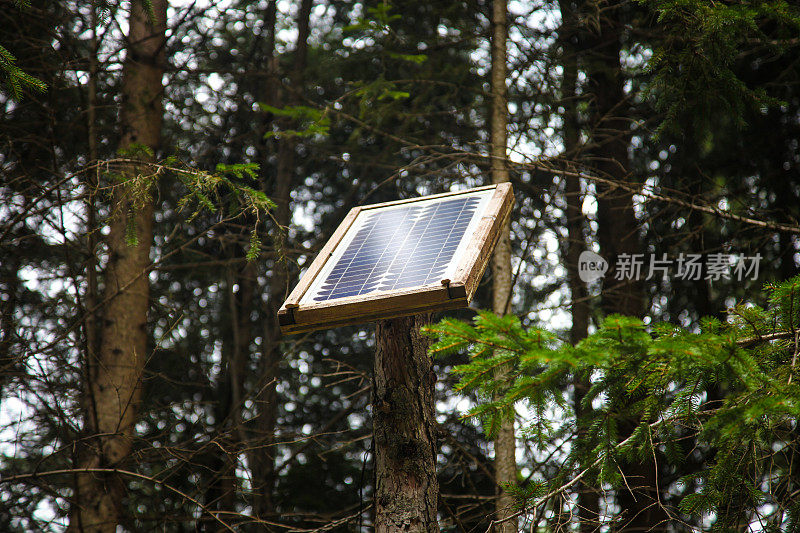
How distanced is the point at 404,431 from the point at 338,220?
20.8 feet

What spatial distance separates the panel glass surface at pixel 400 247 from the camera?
2920 mm

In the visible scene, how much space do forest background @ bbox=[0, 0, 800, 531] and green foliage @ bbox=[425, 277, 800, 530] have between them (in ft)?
0.07

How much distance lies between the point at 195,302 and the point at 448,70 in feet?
14.8

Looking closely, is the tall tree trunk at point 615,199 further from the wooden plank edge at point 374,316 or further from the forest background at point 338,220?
the wooden plank edge at point 374,316

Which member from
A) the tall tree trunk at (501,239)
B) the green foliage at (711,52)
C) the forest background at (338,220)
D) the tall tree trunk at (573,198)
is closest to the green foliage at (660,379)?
the forest background at (338,220)

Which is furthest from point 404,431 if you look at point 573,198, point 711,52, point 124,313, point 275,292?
point 573,198

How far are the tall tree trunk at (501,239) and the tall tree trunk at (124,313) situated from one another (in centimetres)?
302

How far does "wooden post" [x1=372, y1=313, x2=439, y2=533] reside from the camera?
3.18 meters

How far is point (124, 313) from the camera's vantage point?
6.18m

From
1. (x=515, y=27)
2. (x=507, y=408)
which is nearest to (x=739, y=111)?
(x=515, y=27)

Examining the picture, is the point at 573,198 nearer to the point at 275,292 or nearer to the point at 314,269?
the point at 275,292

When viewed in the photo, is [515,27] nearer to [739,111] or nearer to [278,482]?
[739,111]

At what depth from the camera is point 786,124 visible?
7.67m

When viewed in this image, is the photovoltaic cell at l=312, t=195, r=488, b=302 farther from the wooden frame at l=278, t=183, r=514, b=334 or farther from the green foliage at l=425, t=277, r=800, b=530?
the green foliage at l=425, t=277, r=800, b=530
